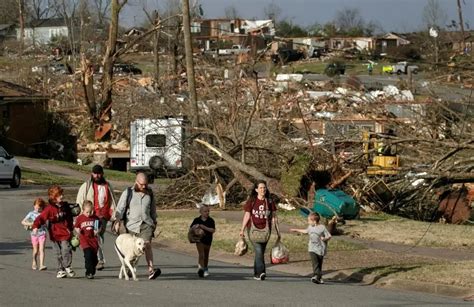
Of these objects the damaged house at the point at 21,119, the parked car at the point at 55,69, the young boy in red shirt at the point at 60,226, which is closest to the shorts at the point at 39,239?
the young boy in red shirt at the point at 60,226

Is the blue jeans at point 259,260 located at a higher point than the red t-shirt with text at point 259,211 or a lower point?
lower

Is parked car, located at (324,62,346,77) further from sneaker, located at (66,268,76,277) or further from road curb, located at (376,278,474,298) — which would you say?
sneaker, located at (66,268,76,277)

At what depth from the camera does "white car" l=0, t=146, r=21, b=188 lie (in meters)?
36.5

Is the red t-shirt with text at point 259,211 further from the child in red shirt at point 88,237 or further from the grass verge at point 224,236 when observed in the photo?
the grass verge at point 224,236

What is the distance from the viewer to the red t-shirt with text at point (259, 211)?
15.2 metres

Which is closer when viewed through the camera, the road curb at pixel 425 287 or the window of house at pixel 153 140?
the road curb at pixel 425 287

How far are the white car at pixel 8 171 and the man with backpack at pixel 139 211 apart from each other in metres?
22.7

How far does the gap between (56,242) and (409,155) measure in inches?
461

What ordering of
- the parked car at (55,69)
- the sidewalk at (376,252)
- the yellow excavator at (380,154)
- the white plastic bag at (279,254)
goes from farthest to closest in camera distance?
1. the parked car at (55,69)
2. the yellow excavator at (380,154)
3. the white plastic bag at (279,254)
4. the sidewalk at (376,252)

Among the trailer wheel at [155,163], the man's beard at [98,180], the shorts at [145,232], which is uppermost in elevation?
the man's beard at [98,180]

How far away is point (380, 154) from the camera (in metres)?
25.4

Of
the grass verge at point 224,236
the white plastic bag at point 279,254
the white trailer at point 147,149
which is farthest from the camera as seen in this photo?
the white trailer at point 147,149

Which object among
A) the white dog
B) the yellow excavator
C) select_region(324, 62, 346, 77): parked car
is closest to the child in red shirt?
the white dog

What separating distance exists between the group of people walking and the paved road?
12.5 inches
